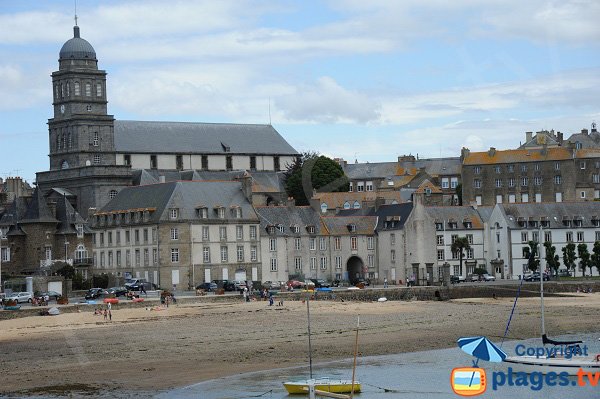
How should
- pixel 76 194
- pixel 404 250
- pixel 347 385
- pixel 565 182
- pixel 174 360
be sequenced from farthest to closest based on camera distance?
pixel 565 182
pixel 76 194
pixel 404 250
pixel 174 360
pixel 347 385

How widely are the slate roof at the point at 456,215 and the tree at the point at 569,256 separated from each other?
25.8 ft

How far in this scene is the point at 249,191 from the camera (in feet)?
347

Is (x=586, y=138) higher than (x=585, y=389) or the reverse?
higher

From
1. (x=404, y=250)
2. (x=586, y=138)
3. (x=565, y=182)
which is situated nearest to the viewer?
(x=404, y=250)

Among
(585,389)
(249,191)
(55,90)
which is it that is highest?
(55,90)

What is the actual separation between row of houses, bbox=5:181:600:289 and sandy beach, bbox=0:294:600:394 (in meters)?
16.6

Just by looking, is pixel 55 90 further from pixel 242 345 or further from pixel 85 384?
pixel 85 384

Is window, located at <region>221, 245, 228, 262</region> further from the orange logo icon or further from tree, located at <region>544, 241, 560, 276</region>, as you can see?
the orange logo icon

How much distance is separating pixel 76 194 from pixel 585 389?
90.7m

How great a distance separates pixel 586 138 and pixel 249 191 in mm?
68561

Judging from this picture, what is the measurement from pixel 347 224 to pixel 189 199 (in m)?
13.9

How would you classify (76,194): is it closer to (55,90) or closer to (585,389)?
(55,90)

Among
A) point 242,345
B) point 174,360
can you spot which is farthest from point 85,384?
point 242,345

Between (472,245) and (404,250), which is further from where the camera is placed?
(472,245)
